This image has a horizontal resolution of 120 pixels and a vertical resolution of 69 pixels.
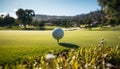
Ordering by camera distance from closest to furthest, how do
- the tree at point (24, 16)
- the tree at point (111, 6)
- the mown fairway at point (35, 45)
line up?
1. the mown fairway at point (35, 45)
2. the tree at point (111, 6)
3. the tree at point (24, 16)

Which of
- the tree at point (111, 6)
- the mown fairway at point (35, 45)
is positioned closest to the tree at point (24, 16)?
the tree at point (111, 6)

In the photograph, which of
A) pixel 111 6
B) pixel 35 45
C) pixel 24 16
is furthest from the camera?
pixel 24 16

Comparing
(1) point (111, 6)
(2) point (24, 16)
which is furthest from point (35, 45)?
(2) point (24, 16)

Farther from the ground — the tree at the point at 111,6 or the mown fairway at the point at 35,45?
the tree at the point at 111,6

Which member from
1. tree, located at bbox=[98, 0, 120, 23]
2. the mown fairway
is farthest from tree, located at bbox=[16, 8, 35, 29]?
the mown fairway

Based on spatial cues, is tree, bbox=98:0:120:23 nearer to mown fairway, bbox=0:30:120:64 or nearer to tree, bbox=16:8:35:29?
mown fairway, bbox=0:30:120:64

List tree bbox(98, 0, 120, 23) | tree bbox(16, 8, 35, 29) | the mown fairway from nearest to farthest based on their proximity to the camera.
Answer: the mown fairway
tree bbox(98, 0, 120, 23)
tree bbox(16, 8, 35, 29)

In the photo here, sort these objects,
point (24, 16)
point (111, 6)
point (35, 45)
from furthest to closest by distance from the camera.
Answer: point (24, 16)
point (111, 6)
point (35, 45)

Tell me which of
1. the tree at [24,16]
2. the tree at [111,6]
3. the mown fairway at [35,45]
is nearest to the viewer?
the mown fairway at [35,45]

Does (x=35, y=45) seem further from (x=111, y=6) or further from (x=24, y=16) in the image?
(x=24, y=16)

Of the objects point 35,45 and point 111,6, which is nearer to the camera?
point 35,45

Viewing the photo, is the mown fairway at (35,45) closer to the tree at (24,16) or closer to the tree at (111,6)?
the tree at (111,6)
